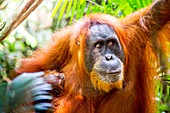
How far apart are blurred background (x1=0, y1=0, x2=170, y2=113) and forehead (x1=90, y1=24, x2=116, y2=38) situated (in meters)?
0.36

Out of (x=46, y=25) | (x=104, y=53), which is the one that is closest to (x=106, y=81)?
(x=104, y=53)

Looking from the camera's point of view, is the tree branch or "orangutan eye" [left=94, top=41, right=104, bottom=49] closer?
the tree branch

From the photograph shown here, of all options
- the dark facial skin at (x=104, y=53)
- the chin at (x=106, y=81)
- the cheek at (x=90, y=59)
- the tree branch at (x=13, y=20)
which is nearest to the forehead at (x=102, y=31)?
the dark facial skin at (x=104, y=53)

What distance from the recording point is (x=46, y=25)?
613 centimetres

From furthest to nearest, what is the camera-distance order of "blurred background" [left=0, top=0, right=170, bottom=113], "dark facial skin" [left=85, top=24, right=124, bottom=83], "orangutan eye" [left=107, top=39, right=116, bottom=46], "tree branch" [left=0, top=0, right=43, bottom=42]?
"blurred background" [left=0, top=0, right=170, bottom=113], "orangutan eye" [left=107, top=39, right=116, bottom=46], "dark facial skin" [left=85, top=24, right=124, bottom=83], "tree branch" [left=0, top=0, right=43, bottom=42]

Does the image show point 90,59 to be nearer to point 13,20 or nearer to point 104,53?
point 104,53

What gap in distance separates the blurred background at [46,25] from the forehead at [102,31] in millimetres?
365

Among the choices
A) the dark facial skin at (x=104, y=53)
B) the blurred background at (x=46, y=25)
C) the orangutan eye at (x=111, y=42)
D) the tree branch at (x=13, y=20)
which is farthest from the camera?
the blurred background at (x=46, y=25)

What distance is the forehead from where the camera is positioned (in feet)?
9.74

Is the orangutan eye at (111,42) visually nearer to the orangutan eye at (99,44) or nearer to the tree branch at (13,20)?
the orangutan eye at (99,44)

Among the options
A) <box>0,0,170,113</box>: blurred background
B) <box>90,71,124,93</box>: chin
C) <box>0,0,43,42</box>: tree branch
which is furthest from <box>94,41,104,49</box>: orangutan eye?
<box>0,0,43,42</box>: tree branch

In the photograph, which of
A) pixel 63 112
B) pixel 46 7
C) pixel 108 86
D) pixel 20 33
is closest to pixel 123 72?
pixel 108 86

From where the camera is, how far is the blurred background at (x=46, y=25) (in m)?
3.44

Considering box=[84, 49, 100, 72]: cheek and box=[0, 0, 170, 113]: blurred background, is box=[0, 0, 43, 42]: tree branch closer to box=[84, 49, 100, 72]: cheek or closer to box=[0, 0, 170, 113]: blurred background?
box=[0, 0, 170, 113]: blurred background
